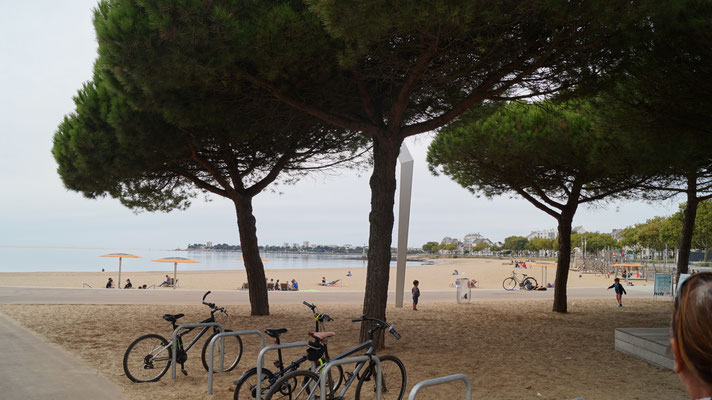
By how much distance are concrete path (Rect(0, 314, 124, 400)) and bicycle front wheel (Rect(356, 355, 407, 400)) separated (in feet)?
8.69

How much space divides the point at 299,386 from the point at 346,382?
1.52 feet

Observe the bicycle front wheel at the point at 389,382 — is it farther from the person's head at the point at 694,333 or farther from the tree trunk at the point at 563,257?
the tree trunk at the point at 563,257

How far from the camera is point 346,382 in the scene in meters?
4.80

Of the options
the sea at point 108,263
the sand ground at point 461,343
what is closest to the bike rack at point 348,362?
the sand ground at point 461,343

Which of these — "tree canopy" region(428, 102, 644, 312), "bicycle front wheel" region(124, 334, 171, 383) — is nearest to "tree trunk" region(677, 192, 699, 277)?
"tree canopy" region(428, 102, 644, 312)

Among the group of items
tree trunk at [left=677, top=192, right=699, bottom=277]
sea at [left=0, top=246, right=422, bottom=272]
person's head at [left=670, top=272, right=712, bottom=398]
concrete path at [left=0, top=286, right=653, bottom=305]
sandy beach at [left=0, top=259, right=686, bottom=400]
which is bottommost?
sea at [left=0, top=246, right=422, bottom=272]

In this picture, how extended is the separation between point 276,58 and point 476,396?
5040 millimetres

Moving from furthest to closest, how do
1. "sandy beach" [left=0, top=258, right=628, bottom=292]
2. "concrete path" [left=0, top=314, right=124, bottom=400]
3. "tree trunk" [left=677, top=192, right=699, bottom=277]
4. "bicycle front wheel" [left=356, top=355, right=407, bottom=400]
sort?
"sandy beach" [left=0, top=258, right=628, bottom=292]
"tree trunk" [left=677, top=192, right=699, bottom=277]
"concrete path" [left=0, top=314, right=124, bottom=400]
"bicycle front wheel" [left=356, top=355, right=407, bottom=400]

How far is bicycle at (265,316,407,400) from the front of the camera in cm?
456

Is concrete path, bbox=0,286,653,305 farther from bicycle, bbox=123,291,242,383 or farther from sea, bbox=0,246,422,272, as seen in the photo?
bicycle, bbox=123,291,242,383

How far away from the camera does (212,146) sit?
459 inches

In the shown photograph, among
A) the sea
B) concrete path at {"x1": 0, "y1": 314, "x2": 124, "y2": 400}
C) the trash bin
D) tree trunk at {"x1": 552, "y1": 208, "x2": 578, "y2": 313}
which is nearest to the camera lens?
concrete path at {"x1": 0, "y1": 314, "x2": 124, "y2": 400}

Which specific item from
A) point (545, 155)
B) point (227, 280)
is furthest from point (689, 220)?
point (227, 280)

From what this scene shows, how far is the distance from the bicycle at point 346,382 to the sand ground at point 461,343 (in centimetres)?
45
